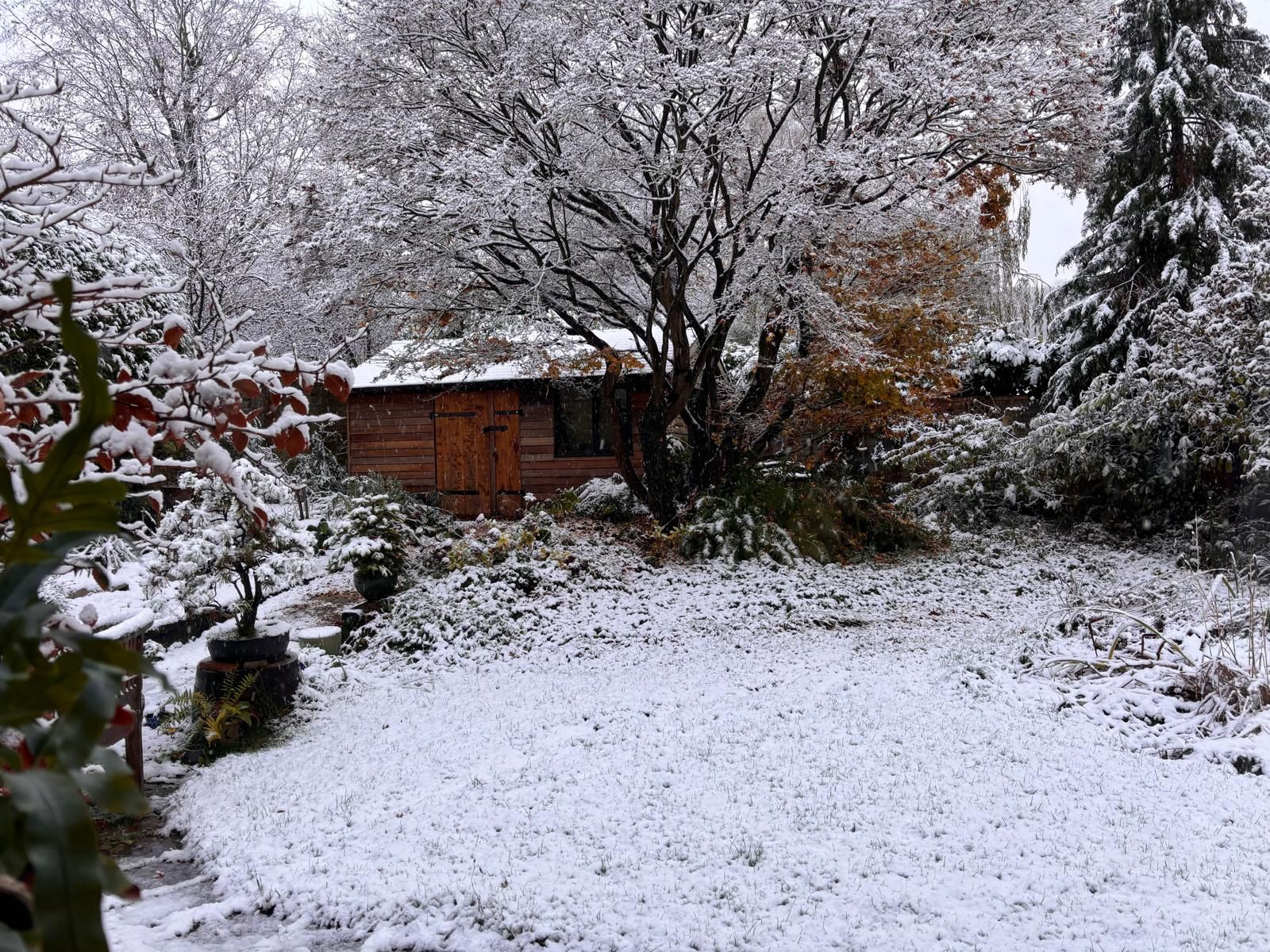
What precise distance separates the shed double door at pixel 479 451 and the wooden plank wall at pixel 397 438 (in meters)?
0.21

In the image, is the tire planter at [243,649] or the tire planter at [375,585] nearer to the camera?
the tire planter at [243,649]

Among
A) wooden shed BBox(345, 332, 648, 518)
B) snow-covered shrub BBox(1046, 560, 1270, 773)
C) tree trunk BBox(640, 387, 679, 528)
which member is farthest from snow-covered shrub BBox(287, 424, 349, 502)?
snow-covered shrub BBox(1046, 560, 1270, 773)

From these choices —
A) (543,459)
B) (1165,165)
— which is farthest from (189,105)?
(1165,165)

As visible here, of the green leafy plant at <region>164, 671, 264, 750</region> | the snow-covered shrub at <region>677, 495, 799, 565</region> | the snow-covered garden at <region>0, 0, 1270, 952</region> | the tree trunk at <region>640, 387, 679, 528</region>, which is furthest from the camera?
the tree trunk at <region>640, 387, 679, 528</region>

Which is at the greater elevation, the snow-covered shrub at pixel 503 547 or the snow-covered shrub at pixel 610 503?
the snow-covered shrub at pixel 610 503

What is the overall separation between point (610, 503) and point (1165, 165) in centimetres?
948

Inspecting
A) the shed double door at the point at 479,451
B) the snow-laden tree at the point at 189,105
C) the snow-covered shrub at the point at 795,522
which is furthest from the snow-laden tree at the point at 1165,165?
the snow-laden tree at the point at 189,105

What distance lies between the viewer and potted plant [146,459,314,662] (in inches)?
215

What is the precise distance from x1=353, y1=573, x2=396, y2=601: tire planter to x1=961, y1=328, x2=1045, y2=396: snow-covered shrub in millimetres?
9123

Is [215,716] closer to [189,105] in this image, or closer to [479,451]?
[479,451]

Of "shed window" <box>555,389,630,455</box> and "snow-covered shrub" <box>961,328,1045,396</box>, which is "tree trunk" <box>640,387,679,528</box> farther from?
"snow-covered shrub" <box>961,328,1045,396</box>

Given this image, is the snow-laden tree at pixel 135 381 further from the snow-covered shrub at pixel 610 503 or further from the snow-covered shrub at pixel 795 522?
the snow-covered shrub at pixel 610 503

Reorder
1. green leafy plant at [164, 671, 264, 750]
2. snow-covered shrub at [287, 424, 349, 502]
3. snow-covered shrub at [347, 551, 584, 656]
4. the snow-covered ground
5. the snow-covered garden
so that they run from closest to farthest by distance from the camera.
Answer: the snow-covered garden → the snow-covered ground → green leafy plant at [164, 671, 264, 750] → snow-covered shrub at [347, 551, 584, 656] → snow-covered shrub at [287, 424, 349, 502]

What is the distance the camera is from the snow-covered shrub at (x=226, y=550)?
18.1 feet
